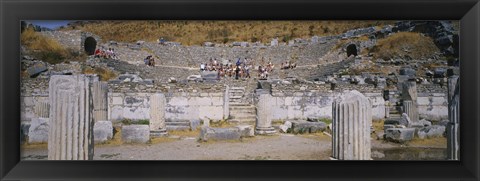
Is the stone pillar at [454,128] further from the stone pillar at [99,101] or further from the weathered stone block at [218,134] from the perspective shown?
the stone pillar at [99,101]

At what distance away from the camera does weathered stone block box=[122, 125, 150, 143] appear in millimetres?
8719

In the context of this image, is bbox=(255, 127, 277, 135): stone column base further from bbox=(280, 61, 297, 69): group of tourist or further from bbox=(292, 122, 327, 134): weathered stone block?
bbox=(280, 61, 297, 69): group of tourist

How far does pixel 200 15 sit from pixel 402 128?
5207mm

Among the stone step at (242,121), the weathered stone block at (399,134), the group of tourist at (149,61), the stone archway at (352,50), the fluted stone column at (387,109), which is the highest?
the stone archway at (352,50)

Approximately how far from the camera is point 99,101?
30.9 feet

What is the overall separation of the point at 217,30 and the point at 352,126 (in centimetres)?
356

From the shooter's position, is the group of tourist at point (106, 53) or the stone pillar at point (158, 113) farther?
the group of tourist at point (106, 53)

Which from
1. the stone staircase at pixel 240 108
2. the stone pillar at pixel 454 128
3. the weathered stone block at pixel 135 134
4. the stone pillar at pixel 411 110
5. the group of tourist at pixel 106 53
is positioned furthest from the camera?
the stone staircase at pixel 240 108

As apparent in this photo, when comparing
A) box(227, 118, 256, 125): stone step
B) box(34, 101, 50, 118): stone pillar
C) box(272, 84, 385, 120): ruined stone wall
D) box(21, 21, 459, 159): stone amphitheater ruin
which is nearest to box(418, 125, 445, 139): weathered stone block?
box(21, 21, 459, 159): stone amphitheater ruin

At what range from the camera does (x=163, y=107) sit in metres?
9.29

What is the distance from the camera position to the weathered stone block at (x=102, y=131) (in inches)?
333

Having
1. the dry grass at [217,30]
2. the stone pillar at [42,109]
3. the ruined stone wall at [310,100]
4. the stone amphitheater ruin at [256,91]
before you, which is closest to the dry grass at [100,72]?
the stone amphitheater ruin at [256,91]

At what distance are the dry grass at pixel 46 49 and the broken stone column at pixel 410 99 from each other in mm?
7117
